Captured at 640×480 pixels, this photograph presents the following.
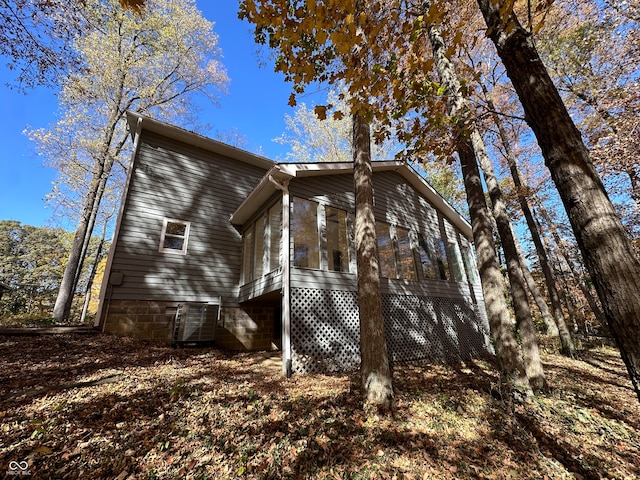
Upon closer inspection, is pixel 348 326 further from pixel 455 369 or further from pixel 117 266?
pixel 117 266

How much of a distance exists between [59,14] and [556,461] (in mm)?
9755

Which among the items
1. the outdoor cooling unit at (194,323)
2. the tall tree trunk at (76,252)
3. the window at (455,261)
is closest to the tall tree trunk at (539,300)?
the window at (455,261)

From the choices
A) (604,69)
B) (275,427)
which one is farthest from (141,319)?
(604,69)

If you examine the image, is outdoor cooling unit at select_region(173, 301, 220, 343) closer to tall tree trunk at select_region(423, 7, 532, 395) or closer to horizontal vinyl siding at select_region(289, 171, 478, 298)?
horizontal vinyl siding at select_region(289, 171, 478, 298)

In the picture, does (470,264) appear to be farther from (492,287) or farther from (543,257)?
(492,287)

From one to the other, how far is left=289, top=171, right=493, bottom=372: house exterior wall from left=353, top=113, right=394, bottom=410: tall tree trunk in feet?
7.92

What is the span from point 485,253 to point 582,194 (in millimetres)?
3793

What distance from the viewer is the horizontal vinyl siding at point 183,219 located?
315 inches

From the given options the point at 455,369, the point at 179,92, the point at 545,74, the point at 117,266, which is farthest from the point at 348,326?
the point at 179,92

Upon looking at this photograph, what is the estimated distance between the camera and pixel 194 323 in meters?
7.70

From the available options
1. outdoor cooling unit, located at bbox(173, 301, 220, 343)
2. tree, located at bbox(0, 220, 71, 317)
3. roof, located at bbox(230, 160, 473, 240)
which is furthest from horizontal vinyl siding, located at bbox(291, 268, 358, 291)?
tree, located at bbox(0, 220, 71, 317)

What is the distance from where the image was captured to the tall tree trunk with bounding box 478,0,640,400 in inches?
69.2

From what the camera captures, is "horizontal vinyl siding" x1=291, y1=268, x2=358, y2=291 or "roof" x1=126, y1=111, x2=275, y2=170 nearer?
"horizontal vinyl siding" x1=291, y1=268, x2=358, y2=291

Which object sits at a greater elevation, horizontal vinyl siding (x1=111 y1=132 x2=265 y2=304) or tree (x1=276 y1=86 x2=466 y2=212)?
tree (x1=276 y1=86 x2=466 y2=212)
